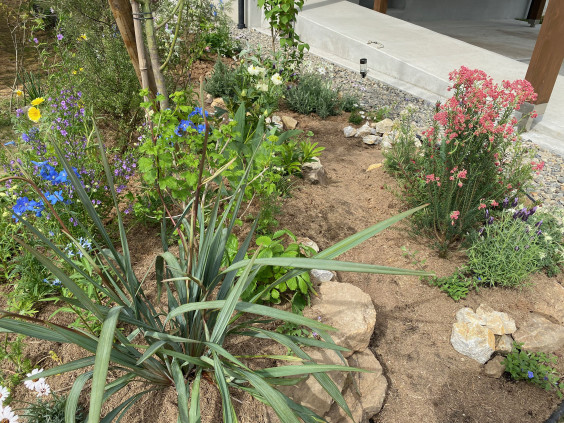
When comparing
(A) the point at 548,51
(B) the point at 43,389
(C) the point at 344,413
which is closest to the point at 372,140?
(A) the point at 548,51

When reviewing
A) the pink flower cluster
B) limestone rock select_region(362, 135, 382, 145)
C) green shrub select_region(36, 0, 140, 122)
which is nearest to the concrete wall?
limestone rock select_region(362, 135, 382, 145)

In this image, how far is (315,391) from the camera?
5.74 ft

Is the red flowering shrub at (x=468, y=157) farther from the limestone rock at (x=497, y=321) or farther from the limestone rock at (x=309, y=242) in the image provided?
the limestone rock at (x=309, y=242)

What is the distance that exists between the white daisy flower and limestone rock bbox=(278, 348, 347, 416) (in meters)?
0.92

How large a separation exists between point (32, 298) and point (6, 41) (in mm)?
6614

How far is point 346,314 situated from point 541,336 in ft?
3.72

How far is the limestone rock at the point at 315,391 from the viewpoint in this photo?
172 centimetres

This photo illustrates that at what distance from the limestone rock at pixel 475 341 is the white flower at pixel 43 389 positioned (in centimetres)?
197

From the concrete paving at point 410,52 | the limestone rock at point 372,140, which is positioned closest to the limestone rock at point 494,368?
the limestone rock at point 372,140

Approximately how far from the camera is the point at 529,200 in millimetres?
3316

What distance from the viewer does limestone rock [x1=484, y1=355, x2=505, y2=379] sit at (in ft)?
6.95

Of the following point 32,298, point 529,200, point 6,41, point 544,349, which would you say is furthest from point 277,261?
point 6,41

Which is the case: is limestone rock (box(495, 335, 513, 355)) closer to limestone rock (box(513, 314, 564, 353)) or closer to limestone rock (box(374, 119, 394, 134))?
limestone rock (box(513, 314, 564, 353))

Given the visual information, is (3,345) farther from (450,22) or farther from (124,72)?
(450,22)
